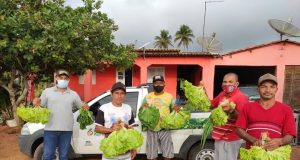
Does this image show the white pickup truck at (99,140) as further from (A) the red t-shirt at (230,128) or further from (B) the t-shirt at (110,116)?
(B) the t-shirt at (110,116)

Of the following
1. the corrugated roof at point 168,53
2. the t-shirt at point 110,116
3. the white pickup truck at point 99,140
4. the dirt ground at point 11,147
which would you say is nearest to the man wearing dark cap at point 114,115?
the t-shirt at point 110,116

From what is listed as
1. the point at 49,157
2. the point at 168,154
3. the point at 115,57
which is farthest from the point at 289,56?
the point at 49,157

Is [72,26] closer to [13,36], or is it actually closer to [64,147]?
[13,36]

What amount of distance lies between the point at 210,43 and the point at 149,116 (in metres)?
15.0

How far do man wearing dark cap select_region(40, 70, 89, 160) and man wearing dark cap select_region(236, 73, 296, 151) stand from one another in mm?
2816

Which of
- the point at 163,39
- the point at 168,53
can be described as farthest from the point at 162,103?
the point at 163,39

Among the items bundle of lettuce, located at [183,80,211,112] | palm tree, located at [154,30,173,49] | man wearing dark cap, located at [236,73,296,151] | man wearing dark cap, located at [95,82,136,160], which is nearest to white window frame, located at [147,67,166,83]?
bundle of lettuce, located at [183,80,211,112]

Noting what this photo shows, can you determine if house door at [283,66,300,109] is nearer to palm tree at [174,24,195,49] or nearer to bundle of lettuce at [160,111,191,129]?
bundle of lettuce at [160,111,191,129]

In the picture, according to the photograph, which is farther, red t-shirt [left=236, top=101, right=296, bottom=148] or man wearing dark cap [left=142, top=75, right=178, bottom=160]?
man wearing dark cap [left=142, top=75, right=178, bottom=160]

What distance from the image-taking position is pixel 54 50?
9633mm

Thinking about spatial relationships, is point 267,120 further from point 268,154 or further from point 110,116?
point 110,116

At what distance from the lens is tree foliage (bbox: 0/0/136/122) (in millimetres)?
9461

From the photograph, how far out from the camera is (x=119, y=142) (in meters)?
3.81

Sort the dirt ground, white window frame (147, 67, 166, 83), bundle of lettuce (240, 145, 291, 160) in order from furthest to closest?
1. white window frame (147, 67, 166, 83)
2. the dirt ground
3. bundle of lettuce (240, 145, 291, 160)
